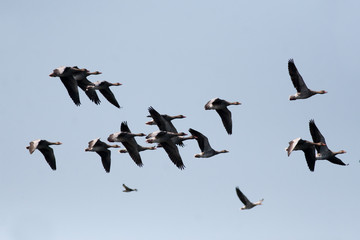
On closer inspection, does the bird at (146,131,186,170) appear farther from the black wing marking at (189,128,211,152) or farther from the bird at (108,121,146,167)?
the black wing marking at (189,128,211,152)

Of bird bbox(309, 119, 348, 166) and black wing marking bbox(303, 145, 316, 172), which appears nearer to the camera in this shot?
black wing marking bbox(303, 145, 316, 172)

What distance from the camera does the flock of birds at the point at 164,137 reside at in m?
53.9

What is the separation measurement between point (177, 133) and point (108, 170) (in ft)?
17.8

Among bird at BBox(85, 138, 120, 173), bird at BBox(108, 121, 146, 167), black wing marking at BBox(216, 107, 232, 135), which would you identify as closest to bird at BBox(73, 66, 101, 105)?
bird at BBox(85, 138, 120, 173)

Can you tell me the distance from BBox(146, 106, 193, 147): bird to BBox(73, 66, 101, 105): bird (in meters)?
4.26

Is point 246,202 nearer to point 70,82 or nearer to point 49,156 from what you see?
point 49,156

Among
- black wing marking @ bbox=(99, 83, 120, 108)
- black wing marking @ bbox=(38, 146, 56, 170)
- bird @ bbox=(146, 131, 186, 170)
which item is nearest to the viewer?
bird @ bbox=(146, 131, 186, 170)

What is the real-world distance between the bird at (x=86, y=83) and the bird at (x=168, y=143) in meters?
8.32

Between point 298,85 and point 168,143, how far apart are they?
29.0 ft

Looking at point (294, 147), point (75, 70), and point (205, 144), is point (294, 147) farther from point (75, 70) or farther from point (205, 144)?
point (75, 70)

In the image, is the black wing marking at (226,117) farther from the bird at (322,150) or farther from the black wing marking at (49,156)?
the black wing marking at (49,156)

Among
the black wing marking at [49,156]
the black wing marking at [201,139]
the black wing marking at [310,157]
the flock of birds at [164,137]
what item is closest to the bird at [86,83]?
the flock of birds at [164,137]

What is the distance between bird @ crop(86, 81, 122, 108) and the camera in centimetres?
5881

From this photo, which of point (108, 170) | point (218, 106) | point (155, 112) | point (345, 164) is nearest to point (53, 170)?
point (108, 170)
